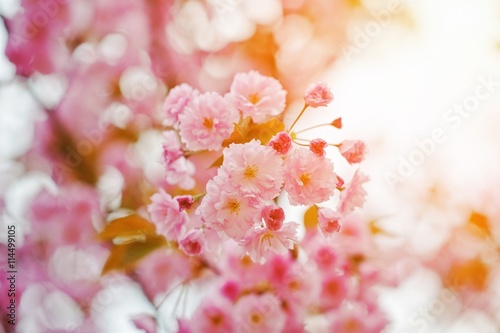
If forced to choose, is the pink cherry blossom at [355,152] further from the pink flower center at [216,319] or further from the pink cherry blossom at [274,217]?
the pink flower center at [216,319]

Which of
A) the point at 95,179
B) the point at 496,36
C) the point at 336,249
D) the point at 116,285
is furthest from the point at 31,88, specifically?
the point at 496,36

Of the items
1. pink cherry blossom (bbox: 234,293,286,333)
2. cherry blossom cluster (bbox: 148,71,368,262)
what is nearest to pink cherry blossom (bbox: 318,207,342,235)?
cherry blossom cluster (bbox: 148,71,368,262)

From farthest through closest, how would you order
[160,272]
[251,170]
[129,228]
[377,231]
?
[160,272]
[377,231]
[129,228]
[251,170]

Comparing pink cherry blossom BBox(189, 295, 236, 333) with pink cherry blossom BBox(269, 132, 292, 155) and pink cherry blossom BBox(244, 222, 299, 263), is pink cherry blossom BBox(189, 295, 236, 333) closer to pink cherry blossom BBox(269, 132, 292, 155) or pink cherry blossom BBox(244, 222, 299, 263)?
pink cherry blossom BBox(244, 222, 299, 263)

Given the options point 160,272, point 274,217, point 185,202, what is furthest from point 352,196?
point 160,272

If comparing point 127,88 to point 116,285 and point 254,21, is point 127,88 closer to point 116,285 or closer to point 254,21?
point 254,21

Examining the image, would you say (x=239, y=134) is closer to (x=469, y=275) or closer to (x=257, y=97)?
(x=257, y=97)
